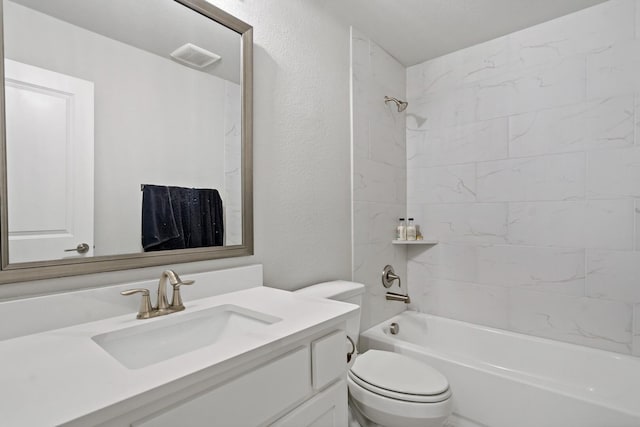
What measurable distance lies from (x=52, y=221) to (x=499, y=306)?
2.32m

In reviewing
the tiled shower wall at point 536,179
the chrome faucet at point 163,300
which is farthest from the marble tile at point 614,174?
the chrome faucet at point 163,300

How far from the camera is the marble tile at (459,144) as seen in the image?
2.11 metres

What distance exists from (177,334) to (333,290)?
2.49 ft

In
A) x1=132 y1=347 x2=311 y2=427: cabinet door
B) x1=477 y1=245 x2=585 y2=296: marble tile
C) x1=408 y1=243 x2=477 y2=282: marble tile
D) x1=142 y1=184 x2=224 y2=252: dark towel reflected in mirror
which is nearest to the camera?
x1=132 y1=347 x2=311 y2=427: cabinet door

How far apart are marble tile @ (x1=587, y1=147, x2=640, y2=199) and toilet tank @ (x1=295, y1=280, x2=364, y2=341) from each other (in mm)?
1416

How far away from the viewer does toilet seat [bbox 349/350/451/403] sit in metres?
1.31

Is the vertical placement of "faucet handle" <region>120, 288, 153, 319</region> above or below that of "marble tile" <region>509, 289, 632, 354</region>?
above

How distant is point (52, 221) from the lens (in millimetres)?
886

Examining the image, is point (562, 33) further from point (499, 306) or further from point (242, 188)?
point (242, 188)

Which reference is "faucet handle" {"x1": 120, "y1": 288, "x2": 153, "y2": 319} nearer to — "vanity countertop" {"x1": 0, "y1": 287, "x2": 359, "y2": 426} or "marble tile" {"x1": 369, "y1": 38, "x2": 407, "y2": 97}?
"vanity countertop" {"x1": 0, "y1": 287, "x2": 359, "y2": 426}

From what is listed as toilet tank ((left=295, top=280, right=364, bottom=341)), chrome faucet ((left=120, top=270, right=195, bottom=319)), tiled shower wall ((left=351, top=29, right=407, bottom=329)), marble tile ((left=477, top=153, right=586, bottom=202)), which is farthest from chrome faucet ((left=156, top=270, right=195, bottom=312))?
marble tile ((left=477, top=153, right=586, bottom=202))

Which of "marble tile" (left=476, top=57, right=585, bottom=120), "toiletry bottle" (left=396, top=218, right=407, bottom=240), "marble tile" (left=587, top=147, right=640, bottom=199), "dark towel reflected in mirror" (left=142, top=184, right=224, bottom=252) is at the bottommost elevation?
"toiletry bottle" (left=396, top=218, right=407, bottom=240)

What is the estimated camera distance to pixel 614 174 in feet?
5.68

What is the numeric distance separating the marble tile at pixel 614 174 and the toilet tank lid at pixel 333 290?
142 cm
